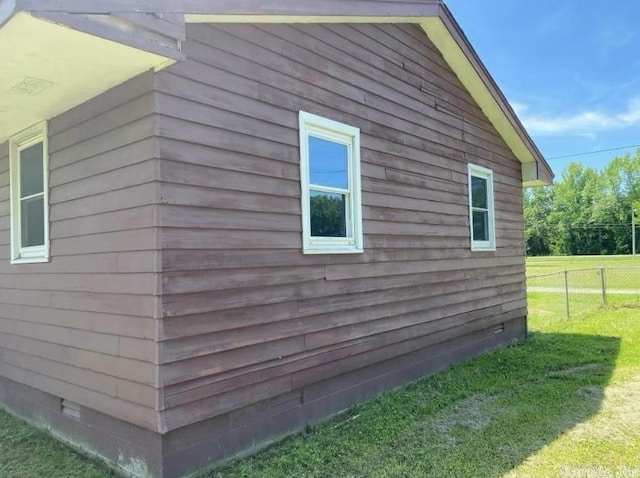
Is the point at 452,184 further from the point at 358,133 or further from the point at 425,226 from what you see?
the point at 358,133

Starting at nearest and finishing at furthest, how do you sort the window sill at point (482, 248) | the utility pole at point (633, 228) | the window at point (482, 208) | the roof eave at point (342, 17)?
the roof eave at point (342, 17) < the window sill at point (482, 248) < the window at point (482, 208) < the utility pole at point (633, 228)

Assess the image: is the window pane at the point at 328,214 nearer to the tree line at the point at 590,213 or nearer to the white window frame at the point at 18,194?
the white window frame at the point at 18,194

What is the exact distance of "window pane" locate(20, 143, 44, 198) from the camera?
4.32 meters

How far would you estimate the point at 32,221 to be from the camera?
14.5 ft

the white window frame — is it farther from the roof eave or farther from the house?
the roof eave

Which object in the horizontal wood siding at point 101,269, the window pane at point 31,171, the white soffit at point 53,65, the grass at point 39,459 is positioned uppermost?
the white soffit at point 53,65

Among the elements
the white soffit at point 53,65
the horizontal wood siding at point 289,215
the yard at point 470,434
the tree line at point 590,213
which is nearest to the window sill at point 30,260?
the white soffit at point 53,65

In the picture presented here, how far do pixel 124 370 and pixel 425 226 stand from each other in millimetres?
3739

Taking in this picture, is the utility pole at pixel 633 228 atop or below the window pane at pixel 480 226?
atop

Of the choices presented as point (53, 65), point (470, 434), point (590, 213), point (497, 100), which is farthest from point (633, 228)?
point (53, 65)

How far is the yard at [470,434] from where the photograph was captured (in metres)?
3.38

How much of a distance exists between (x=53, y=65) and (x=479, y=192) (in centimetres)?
589

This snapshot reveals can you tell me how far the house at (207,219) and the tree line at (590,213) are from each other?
206 ft

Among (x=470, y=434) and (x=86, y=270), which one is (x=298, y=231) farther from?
(x=470, y=434)
